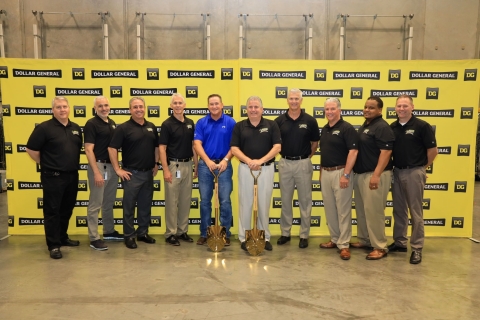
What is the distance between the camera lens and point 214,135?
4.68 metres

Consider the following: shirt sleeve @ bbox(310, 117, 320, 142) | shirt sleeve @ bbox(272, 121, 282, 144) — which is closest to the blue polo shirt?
shirt sleeve @ bbox(272, 121, 282, 144)

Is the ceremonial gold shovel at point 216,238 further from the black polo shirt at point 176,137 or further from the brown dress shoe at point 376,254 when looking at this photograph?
the brown dress shoe at point 376,254

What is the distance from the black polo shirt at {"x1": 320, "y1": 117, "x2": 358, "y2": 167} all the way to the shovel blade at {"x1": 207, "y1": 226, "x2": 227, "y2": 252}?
157 cm

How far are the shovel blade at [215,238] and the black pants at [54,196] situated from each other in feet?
5.79

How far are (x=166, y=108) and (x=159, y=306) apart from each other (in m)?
3.09

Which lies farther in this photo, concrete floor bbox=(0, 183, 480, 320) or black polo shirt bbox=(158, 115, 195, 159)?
black polo shirt bbox=(158, 115, 195, 159)

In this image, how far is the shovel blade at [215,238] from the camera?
14.9ft

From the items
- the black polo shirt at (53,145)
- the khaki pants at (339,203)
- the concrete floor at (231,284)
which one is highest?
the black polo shirt at (53,145)

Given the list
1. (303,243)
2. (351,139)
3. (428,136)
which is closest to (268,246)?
(303,243)

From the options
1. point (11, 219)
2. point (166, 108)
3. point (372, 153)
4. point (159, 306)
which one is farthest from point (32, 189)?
point (372, 153)

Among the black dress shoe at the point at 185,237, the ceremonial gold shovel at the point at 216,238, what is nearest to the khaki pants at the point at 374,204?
the ceremonial gold shovel at the point at 216,238

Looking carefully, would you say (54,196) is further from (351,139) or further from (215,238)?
(351,139)

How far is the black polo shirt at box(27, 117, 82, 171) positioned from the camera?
13.7 feet

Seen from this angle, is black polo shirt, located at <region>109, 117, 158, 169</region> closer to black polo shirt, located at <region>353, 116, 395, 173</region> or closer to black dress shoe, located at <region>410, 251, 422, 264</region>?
black polo shirt, located at <region>353, 116, 395, 173</region>
